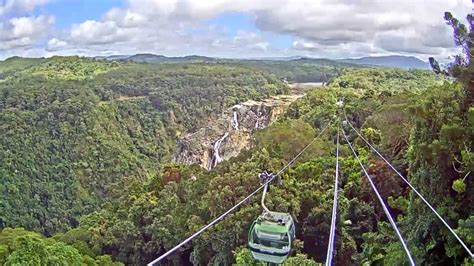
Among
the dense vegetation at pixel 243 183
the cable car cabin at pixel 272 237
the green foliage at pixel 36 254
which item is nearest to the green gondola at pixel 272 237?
the cable car cabin at pixel 272 237

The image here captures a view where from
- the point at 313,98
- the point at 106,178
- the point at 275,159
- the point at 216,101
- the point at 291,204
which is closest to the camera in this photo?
the point at 291,204

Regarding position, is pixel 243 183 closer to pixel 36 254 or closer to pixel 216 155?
pixel 36 254

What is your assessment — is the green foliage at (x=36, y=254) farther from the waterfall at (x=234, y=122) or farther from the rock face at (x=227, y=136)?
the waterfall at (x=234, y=122)

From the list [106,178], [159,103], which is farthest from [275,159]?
[159,103]

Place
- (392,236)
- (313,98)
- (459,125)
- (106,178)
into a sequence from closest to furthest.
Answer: (459,125) < (392,236) < (313,98) < (106,178)

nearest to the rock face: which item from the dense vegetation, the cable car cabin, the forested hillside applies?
the forested hillside

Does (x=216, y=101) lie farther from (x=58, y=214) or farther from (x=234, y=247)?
(x=234, y=247)

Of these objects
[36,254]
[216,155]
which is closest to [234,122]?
[216,155]
